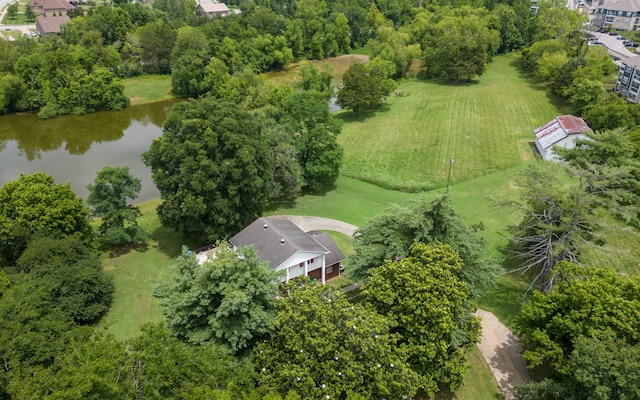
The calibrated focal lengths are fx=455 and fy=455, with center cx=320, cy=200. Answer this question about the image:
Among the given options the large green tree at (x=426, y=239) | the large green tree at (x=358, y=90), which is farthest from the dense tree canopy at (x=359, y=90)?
the large green tree at (x=426, y=239)

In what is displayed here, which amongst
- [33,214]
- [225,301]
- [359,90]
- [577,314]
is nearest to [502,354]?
[577,314]

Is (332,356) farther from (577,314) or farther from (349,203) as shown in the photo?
(349,203)

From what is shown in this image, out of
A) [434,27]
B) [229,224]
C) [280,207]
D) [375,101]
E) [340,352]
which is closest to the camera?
[340,352]

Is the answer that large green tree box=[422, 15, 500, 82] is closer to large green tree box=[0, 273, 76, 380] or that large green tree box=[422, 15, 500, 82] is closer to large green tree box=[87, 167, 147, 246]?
large green tree box=[87, 167, 147, 246]

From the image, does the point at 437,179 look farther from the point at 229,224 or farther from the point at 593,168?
the point at 229,224

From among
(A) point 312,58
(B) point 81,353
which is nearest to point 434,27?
(A) point 312,58

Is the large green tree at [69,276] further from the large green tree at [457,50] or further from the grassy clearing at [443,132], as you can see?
the large green tree at [457,50]
